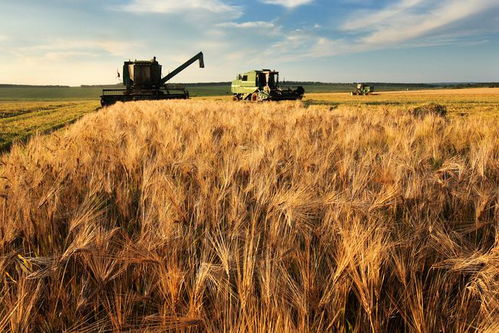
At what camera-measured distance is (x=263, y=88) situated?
26.7 meters

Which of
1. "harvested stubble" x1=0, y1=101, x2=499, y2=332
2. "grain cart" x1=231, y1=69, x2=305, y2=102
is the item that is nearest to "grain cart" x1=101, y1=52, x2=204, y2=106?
"grain cart" x1=231, y1=69, x2=305, y2=102

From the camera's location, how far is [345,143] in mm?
4156

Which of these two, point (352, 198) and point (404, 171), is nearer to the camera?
point (352, 198)

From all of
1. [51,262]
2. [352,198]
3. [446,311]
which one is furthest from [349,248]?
[51,262]

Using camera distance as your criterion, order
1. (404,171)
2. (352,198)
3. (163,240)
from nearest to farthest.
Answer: (163,240), (352,198), (404,171)

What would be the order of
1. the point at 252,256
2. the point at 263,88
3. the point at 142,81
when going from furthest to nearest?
the point at 263,88 < the point at 142,81 < the point at 252,256

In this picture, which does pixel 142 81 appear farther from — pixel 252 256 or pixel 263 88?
pixel 252 256

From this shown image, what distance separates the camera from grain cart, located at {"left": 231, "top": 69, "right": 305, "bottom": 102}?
82.2 ft

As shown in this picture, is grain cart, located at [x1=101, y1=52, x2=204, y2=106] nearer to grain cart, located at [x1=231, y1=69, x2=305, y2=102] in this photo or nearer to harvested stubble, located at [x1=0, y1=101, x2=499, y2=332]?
grain cart, located at [x1=231, y1=69, x2=305, y2=102]

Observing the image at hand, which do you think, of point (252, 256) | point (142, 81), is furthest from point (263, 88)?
point (252, 256)

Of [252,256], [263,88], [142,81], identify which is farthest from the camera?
[263,88]

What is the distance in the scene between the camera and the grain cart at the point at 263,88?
82.2 ft

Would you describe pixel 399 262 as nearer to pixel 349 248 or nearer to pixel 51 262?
pixel 349 248

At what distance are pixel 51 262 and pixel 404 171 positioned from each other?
233 centimetres
